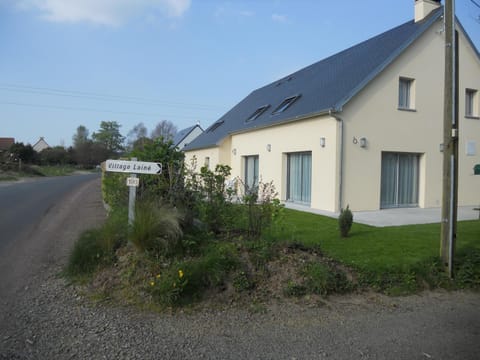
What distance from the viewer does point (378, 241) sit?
24.1 feet

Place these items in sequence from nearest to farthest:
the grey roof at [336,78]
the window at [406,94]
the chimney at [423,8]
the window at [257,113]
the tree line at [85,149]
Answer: the grey roof at [336,78] < the window at [406,94] < the chimney at [423,8] < the window at [257,113] < the tree line at [85,149]

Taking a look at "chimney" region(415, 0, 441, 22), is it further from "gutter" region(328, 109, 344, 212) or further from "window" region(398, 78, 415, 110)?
"gutter" region(328, 109, 344, 212)

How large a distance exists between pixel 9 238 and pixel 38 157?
51.9 m

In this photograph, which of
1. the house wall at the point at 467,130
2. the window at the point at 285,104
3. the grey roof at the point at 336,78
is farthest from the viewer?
the window at the point at 285,104

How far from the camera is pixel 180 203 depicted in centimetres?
620

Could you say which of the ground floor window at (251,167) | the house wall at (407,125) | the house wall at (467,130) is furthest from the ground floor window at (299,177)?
the house wall at (467,130)

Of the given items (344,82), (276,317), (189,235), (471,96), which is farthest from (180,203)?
(471,96)

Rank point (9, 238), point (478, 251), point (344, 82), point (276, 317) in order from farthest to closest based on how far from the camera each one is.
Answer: point (344, 82) < point (9, 238) < point (478, 251) < point (276, 317)

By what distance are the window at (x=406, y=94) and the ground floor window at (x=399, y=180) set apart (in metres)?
1.80

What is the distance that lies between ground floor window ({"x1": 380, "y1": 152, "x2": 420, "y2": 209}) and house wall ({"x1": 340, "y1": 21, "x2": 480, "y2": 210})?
26cm

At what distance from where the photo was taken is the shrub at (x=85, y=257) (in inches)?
204

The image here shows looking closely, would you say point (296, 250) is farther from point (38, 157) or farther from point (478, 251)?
point (38, 157)

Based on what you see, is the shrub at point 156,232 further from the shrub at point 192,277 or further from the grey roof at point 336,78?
the grey roof at point 336,78

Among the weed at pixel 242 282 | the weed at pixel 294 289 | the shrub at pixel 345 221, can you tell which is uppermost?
the shrub at pixel 345 221
